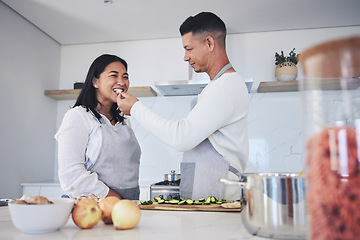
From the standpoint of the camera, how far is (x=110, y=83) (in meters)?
1.70

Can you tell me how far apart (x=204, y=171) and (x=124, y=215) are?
62 centimetres

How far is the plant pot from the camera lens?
279 cm

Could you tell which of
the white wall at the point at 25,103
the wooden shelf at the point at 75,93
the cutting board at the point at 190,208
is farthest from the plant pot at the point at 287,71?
the white wall at the point at 25,103

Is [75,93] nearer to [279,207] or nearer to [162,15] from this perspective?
[162,15]

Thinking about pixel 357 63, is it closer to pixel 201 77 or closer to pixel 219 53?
pixel 219 53

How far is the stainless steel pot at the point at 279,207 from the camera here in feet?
1.91

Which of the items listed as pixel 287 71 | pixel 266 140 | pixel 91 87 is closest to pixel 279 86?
Result: pixel 287 71

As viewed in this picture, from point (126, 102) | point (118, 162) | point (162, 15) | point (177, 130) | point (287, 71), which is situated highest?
point (162, 15)

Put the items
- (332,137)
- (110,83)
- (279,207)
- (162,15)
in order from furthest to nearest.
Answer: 1. (162,15)
2. (110,83)
3. (279,207)
4. (332,137)

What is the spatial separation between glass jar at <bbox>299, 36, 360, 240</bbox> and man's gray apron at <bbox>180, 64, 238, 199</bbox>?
0.85m

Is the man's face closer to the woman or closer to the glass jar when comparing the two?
the woman

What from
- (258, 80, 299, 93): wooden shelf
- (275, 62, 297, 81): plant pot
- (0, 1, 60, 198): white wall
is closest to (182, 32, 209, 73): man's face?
(258, 80, 299, 93): wooden shelf

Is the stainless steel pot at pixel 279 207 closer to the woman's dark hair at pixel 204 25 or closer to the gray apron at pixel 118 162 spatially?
the woman's dark hair at pixel 204 25

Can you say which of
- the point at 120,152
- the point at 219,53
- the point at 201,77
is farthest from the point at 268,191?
the point at 201,77
